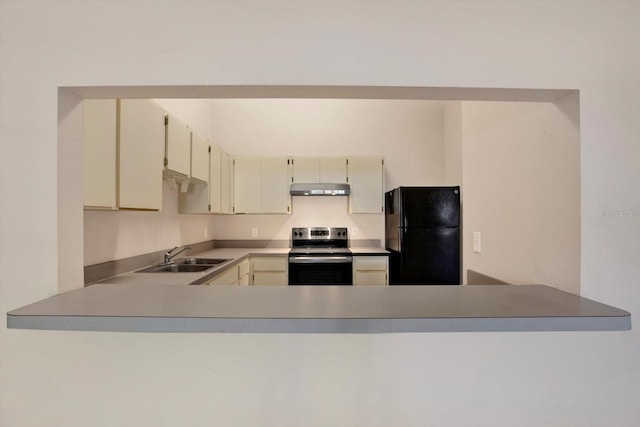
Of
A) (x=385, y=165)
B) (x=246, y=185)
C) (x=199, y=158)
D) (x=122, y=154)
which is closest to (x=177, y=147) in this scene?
(x=199, y=158)

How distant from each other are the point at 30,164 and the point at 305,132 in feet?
10.4

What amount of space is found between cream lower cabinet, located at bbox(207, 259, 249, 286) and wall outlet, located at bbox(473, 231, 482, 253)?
1.67 m

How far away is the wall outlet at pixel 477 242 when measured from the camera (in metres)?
1.41

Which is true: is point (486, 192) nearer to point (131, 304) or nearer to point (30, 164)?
point (131, 304)

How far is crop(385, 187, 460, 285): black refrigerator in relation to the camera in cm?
293

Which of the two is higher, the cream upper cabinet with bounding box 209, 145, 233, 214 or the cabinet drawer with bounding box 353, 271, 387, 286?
the cream upper cabinet with bounding box 209, 145, 233, 214

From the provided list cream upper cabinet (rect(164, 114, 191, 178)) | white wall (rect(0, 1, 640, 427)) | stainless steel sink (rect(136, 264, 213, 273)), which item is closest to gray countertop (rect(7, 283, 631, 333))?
white wall (rect(0, 1, 640, 427))

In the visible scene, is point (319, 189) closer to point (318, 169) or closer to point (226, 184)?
point (318, 169)

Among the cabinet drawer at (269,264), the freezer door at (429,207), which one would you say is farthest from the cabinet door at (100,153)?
the freezer door at (429,207)

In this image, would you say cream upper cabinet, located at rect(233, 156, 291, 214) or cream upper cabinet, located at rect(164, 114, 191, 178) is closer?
cream upper cabinet, located at rect(164, 114, 191, 178)

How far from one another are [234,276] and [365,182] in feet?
6.12

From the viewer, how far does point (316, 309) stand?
0.80 metres

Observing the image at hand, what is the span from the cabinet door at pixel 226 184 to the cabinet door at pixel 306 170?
2.42 feet

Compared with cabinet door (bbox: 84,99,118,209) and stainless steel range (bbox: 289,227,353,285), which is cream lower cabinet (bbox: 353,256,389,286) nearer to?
stainless steel range (bbox: 289,227,353,285)
